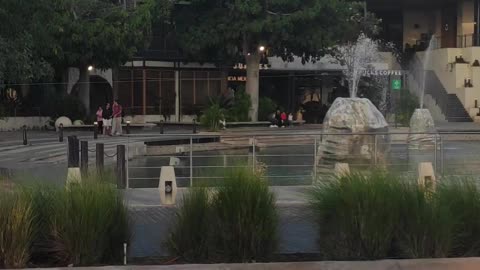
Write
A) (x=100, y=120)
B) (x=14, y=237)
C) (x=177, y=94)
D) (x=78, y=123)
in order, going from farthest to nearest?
(x=177, y=94) → (x=78, y=123) → (x=100, y=120) → (x=14, y=237)

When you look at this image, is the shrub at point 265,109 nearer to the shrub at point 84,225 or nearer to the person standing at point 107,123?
the person standing at point 107,123

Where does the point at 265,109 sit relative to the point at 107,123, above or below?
above

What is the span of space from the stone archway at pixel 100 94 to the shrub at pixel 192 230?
38.8m

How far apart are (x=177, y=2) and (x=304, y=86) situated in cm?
1632

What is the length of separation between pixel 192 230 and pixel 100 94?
39690 mm

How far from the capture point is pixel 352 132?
1557 cm

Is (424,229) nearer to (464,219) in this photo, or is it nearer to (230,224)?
(464,219)

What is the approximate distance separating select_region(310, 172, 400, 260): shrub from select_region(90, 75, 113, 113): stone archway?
39.2 m

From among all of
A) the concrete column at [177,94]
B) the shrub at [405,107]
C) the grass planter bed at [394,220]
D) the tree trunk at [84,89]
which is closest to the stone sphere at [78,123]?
the tree trunk at [84,89]

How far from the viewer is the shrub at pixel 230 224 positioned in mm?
7223

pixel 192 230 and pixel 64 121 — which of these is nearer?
pixel 192 230

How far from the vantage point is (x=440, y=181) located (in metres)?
7.93

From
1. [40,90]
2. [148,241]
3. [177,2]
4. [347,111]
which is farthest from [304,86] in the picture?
[148,241]

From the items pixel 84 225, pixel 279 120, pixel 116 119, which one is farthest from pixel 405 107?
pixel 84 225
